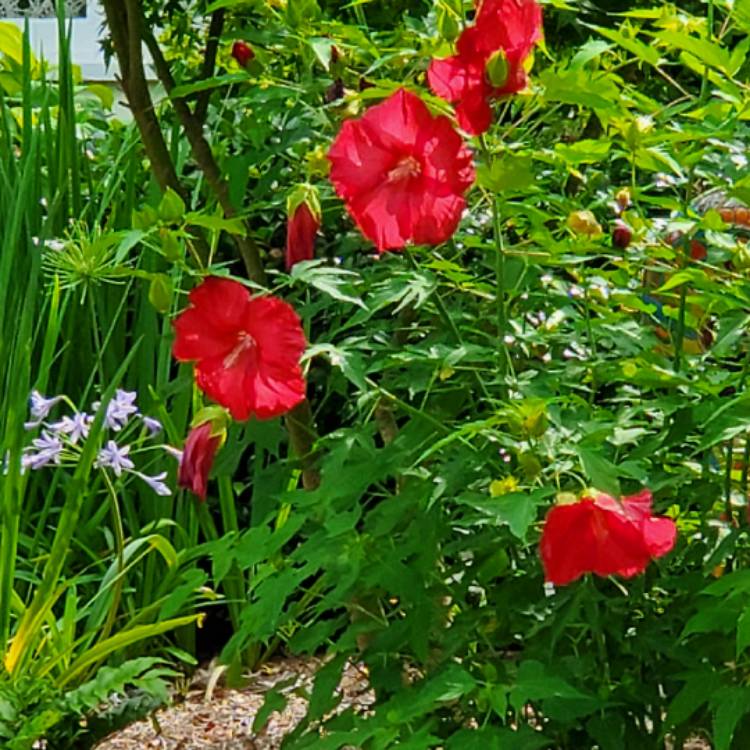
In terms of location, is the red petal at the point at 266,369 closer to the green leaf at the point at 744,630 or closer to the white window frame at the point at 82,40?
the green leaf at the point at 744,630

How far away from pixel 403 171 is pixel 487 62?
10 cm

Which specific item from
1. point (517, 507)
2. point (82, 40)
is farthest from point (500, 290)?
point (82, 40)

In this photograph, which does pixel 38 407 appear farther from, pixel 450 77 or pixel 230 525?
pixel 450 77

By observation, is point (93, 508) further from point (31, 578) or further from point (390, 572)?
point (390, 572)

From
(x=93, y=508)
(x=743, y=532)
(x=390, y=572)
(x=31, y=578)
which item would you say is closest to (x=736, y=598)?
(x=743, y=532)

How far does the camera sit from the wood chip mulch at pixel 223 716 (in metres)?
1.89

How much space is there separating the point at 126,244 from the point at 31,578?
1.05 m

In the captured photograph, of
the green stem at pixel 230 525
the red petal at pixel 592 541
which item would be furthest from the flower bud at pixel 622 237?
the green stem at pixel 230 525

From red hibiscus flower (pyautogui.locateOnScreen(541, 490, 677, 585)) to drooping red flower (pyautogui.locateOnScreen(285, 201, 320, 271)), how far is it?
11.6 inches

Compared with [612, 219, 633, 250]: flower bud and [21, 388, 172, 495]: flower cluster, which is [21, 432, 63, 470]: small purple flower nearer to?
[21, 388, 172, 495]: flower cluster

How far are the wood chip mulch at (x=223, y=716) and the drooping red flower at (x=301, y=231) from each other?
88cm

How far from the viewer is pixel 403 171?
1021mm

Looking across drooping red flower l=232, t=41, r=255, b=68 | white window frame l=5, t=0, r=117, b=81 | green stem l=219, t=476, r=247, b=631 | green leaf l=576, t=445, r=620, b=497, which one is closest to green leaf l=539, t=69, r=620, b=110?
green leaf l=576, t=445, r=620, b=497

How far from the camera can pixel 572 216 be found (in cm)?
116
